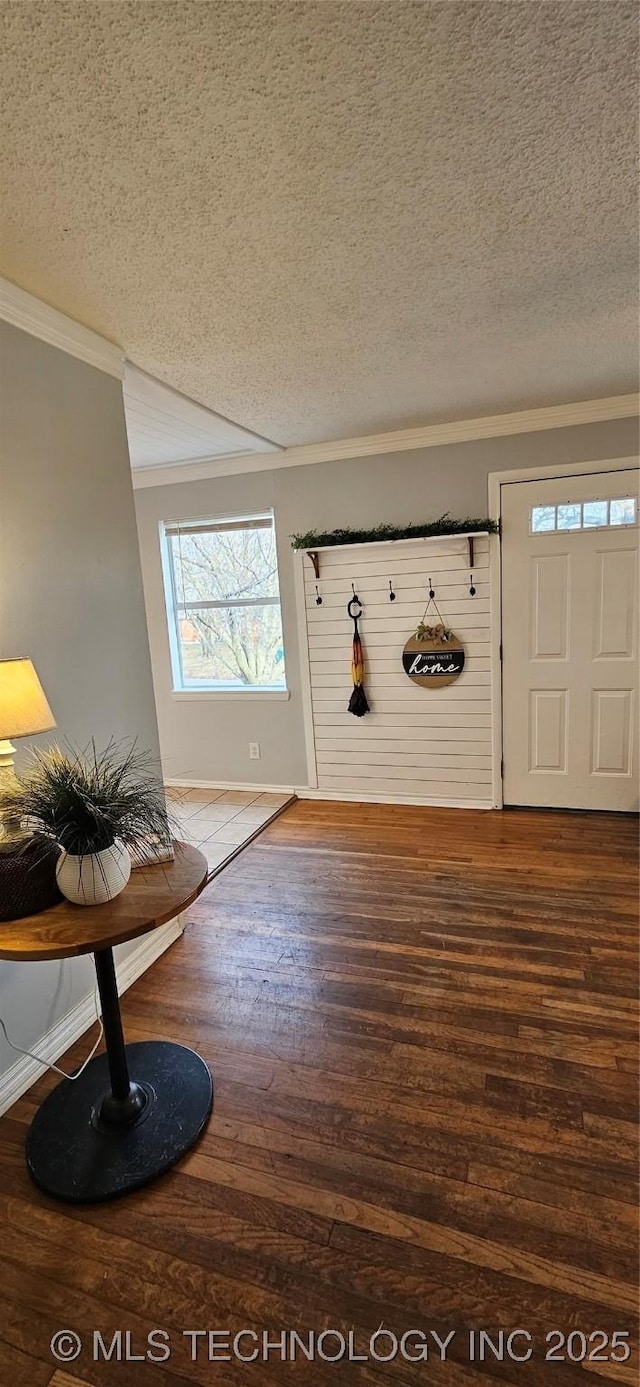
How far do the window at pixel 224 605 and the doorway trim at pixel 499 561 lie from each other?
1489 millimetres

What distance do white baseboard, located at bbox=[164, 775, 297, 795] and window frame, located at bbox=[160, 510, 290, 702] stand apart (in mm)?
649

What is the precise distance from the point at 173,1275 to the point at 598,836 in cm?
284

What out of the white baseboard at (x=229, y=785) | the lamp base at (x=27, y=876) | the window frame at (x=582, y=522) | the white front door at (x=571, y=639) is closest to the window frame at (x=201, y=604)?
the white baseboard at (x=229, y=785)

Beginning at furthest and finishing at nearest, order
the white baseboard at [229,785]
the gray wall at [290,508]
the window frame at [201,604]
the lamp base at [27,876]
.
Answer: the white baseboard at [229,785], the window frame at [201,604], the gray wall at [290,508], the lamp base at [27,876]

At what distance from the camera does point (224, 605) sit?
4.45 metres

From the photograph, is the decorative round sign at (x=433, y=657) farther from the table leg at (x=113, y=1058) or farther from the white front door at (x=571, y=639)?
the table leg at (x=113, y=1058)

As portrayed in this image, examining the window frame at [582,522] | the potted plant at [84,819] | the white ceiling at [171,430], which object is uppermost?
the white ceiling at [171,430]

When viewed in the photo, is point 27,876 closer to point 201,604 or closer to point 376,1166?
point 376,1166

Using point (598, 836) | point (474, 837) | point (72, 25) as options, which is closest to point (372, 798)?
point (474, 837)

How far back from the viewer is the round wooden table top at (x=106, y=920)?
4.28 feet

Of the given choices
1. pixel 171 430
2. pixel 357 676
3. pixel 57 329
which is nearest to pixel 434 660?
pixel 357 676

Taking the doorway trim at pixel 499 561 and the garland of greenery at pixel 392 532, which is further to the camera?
the garland of greenery at pixel 392 532

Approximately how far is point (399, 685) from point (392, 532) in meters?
0.98

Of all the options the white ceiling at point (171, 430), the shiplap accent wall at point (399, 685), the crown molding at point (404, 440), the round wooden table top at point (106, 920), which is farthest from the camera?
the shiplap accent wall at point (399, 685)
